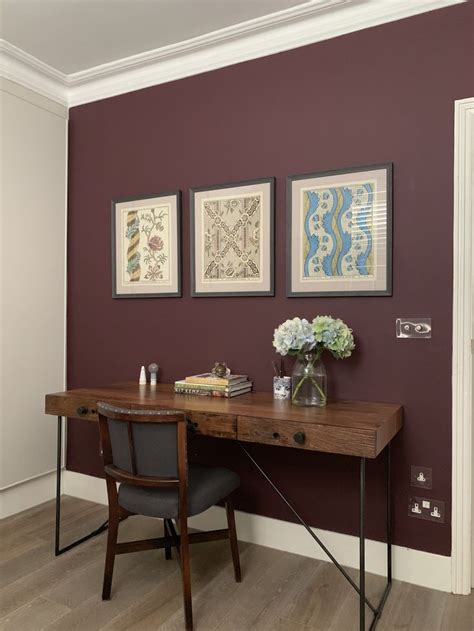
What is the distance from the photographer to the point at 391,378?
91.4 inches

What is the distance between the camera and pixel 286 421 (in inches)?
76.3

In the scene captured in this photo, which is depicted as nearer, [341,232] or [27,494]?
[341,232]

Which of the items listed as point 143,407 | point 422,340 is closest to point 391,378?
point 422,340

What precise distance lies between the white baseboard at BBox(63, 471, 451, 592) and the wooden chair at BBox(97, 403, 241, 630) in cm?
57

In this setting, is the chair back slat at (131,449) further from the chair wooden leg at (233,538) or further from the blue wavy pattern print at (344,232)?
the blue wavy pattern print at (344,232)

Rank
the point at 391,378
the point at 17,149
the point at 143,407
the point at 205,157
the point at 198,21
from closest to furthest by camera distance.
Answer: the point at 143,407, the point at 391,378, the point at 198,21, the point at 205,157, the point at 17,149

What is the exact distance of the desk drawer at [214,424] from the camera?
6.73ft

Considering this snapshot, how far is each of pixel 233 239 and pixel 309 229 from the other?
443 millimetres

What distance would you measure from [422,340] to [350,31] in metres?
1.57

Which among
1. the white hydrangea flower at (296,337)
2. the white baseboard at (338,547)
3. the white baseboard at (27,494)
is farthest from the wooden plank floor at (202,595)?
the white hydrangea flower at (296,337)

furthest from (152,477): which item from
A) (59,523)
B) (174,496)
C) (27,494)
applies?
(27,494)

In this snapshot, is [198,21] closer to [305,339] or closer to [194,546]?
[305,339]

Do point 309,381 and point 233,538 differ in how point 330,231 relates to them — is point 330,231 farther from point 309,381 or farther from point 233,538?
point 233,538

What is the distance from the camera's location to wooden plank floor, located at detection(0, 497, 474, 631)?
1949mm
